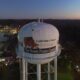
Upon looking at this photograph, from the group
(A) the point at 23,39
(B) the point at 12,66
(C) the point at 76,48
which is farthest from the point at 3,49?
(A) the point at 23,39

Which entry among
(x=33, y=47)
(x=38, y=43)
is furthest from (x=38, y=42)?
(x=33, y=47)

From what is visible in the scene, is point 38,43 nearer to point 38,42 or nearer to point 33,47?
point 38,42

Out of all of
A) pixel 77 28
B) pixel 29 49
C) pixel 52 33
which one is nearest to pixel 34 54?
pixel 29 49

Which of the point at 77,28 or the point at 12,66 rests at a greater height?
the point at 77,28

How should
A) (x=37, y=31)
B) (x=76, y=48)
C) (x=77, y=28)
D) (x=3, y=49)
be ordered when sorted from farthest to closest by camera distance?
(x=77, y=28) < (x=76, y=48) < (x=3, y=49) < (x=37, y=31)

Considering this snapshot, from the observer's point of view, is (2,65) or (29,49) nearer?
(29,49)

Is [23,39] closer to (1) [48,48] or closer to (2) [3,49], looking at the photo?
(1) [48,48]

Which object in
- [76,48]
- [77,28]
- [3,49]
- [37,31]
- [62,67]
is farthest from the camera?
[77,28]

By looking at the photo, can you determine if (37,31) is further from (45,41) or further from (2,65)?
(2,65)
